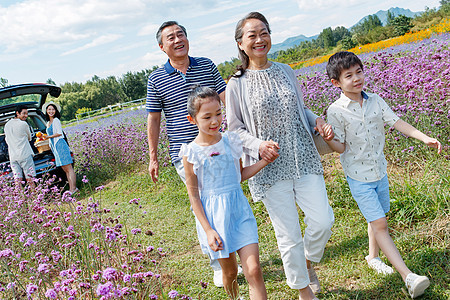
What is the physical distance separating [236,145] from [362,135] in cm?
89

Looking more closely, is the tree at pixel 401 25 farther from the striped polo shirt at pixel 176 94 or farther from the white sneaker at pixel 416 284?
the white sneaker at pixel 416 284

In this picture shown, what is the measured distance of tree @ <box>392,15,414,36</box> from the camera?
2769 cm

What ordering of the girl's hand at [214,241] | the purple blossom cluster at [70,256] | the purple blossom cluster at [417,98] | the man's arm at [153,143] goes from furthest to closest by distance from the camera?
1. the purple blossom cluster at [417,98]
2. the man's arm at [153,143]
3. the girl's hand at [214,241]
4. the purple blossom cluster at [70,256]

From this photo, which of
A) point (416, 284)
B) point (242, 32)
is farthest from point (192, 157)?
point (416, 284)

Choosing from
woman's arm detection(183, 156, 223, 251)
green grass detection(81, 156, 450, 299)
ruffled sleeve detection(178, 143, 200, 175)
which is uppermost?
ruffled sleeve detection(178, 143, 200, 175)

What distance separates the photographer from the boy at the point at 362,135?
8.72ft

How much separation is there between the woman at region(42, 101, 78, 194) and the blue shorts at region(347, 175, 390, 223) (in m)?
6.03

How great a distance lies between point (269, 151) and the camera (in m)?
2.37

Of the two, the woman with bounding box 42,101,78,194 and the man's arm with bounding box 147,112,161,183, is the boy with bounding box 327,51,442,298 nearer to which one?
the man's arm with bounding box 147,112,161,183

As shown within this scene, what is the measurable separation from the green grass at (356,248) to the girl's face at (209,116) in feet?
3.93

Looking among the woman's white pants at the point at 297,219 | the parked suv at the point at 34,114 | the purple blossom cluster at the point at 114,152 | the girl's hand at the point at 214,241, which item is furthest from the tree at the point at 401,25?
the girl's hand at the point at 214,241

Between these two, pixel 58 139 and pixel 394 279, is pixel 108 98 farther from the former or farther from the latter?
pixel 394 279

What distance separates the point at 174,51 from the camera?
123 inches

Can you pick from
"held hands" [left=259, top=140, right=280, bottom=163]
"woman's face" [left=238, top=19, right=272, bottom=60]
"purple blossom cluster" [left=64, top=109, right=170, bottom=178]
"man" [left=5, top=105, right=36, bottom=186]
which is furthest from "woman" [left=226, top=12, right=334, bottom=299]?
"man" [left=5, top=105, right=36, bottom=186]
